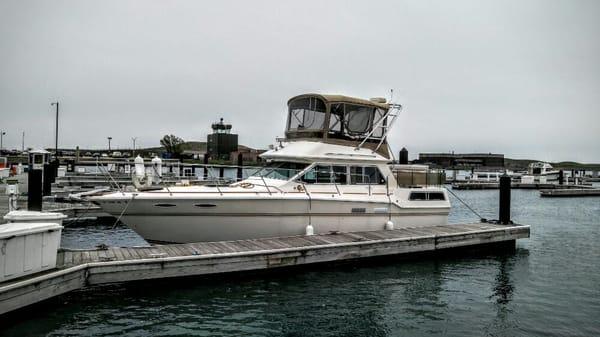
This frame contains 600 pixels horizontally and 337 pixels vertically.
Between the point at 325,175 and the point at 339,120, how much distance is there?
6.20 feet

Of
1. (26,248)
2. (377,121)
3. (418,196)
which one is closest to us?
(26,248)

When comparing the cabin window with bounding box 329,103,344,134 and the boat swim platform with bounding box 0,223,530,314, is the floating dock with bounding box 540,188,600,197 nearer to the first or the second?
the boat swim platform with bounding box 0,223,530,314

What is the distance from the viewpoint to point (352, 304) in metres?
9.71

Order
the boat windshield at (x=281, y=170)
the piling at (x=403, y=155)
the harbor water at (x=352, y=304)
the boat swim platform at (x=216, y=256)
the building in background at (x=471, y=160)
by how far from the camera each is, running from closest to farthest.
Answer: the harbor water at (x=352, y=304), the boat swim platform at (x=216, y=256), the boat windshield at (x=281, y=170), the piling at (x=403, y=155), the building in background at (x=471, y=160)

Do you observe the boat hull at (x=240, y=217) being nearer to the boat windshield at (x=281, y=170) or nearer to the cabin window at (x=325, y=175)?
the cabin window at (x=325, y=175)

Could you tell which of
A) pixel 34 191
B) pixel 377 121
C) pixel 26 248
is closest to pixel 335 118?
pixel 377 121

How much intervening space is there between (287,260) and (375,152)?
5.42 meters

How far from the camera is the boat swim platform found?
8461mm

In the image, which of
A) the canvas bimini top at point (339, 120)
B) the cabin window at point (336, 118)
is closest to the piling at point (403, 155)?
the canvas bimini top at point (339, 120)

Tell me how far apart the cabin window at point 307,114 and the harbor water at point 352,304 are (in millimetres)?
4653

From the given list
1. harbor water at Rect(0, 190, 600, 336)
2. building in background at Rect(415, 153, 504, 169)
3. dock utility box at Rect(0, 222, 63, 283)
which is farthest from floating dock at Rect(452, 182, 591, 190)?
building in background at Rect(415, 153, 504, 169)

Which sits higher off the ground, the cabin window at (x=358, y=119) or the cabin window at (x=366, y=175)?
the cabin window at (x=358, y=119)

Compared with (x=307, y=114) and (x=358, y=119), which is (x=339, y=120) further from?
(x=307, y=114)

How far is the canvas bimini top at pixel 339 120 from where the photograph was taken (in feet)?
46.6
